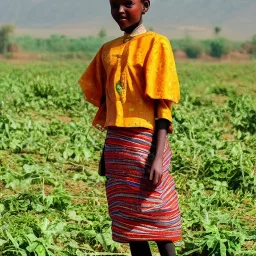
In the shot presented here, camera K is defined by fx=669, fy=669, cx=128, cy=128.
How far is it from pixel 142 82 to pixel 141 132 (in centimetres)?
22

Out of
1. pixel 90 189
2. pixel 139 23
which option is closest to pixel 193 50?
pixel 90 189

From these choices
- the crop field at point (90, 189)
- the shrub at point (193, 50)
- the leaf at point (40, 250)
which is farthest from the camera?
the shrub at point (193, 50)

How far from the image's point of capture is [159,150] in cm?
293

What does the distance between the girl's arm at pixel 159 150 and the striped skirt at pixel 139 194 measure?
0.04 meters

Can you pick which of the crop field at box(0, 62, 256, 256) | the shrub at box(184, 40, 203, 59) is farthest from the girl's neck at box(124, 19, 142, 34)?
the shrub at box(184, 40, 203, 59)

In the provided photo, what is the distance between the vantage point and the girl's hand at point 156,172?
114 inches

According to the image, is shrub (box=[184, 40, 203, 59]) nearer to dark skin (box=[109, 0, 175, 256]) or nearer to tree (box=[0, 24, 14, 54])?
tree (box=[0, 24, 14, 54])

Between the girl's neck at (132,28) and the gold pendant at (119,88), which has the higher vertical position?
the girl's neck at (132,28)

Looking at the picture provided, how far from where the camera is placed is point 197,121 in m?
9.40

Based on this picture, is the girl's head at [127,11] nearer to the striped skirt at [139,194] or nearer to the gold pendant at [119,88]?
the gold pendant at [119,88]

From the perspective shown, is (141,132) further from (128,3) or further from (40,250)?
(40,250)

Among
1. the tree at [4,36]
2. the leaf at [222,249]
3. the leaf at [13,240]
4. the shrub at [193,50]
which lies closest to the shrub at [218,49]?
the shrub at [193,50]

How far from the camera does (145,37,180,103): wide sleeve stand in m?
2.90

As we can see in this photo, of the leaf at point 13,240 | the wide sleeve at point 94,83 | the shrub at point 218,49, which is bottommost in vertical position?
the shrub at point 218,49
